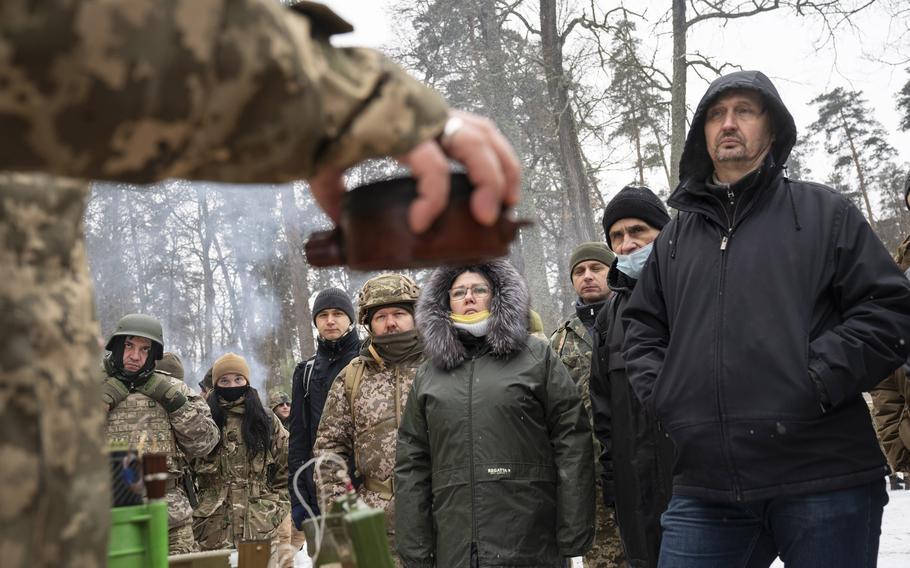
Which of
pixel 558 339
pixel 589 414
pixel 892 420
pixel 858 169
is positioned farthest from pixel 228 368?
pixel 858 169

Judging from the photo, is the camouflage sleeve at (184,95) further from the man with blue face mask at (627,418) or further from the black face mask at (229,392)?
the black face mask at (229,392)

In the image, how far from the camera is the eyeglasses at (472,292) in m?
5.07

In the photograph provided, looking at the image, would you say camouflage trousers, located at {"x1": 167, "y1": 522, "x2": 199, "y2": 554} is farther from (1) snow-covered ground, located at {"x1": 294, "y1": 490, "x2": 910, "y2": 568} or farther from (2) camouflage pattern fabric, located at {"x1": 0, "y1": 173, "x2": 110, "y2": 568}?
(2) camouflage pattern fabric, located at {"x1": 0, "y1": 173, "x2": 110, "y2": 568}

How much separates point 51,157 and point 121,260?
88.6ft

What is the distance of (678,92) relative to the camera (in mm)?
14539

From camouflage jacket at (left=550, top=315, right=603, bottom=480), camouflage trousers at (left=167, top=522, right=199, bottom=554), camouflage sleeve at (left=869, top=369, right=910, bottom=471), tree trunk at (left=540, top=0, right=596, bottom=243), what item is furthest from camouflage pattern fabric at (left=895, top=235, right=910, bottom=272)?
tree trunk at (left=540, top=0, right=596, bottom=243)

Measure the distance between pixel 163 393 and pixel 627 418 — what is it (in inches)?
146

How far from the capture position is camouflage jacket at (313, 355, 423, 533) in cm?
530

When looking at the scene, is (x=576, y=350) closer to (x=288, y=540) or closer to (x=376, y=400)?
(x=376, y=400)

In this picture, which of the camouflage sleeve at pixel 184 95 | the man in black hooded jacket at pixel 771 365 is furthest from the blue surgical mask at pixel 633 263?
the camouflage sleeve at pixel 184 95

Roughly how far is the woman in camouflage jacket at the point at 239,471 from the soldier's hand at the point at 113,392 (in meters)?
1.22

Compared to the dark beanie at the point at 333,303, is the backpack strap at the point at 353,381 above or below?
below

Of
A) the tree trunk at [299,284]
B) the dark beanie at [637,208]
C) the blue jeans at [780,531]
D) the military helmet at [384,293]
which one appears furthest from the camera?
the tree trunk at [299,284]

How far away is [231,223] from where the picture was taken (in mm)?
27641
